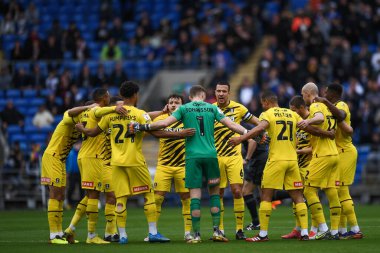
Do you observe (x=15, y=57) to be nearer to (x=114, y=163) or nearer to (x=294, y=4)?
(x=294, y=4)

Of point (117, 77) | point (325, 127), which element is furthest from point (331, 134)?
point (117, 77)

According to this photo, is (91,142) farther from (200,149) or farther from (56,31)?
(56,31)

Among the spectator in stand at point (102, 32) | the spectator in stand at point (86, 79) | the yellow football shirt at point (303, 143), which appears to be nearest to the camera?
the yellow football shirt at point (303, 143)

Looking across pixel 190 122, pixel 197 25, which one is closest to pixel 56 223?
pixel 190 122

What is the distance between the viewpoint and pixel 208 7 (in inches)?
1614

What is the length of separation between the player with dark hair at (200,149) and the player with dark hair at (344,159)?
199cm

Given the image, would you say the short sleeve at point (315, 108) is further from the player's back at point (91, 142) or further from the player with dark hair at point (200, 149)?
the player's back at point (91, 142)

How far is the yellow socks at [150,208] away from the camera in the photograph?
1788cm

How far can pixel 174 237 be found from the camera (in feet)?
64.1

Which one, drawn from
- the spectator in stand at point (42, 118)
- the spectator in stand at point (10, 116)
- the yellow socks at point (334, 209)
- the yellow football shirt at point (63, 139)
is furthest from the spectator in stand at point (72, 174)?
the yellow socks at point (334, 209)

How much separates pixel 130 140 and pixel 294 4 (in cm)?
2309

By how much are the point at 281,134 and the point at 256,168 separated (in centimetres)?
479

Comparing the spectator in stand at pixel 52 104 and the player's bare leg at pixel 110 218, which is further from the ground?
the spectator in stand at pixel 52 104

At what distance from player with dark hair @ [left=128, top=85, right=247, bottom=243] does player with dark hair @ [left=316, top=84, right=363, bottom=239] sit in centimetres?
199
